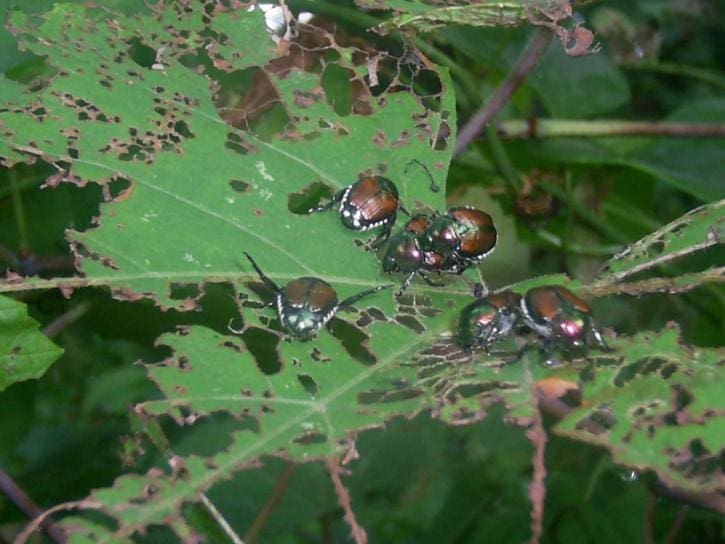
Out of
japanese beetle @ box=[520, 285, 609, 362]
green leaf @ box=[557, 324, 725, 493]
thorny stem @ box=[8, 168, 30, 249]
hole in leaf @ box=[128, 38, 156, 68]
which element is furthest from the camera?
thorny stem @ box=[8, 168, 30, 249]

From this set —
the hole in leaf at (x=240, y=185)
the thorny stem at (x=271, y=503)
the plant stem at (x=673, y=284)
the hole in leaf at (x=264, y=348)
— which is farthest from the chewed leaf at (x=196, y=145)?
the thorny stem at (x=271, y=503)

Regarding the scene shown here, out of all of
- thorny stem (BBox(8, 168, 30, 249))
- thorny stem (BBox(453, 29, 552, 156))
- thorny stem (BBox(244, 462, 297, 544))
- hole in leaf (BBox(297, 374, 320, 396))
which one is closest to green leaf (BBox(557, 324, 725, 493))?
hole in leaf (BBox(297, 374, 320, 396))

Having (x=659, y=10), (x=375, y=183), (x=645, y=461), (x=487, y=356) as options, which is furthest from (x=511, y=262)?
(x=659, y=10)

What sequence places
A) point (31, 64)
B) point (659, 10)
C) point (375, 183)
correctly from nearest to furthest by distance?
point (375, 183) → point (31, 64) → point (659, 10)

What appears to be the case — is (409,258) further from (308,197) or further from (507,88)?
(507,88)

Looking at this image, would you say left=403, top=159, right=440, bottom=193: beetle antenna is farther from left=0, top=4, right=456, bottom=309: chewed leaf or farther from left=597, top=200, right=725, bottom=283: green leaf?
left=597, top=200, right=725, bottom=283: green leaf

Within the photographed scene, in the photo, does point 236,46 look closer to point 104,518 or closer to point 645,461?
point 104,518

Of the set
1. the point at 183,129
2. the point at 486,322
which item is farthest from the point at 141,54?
the point at 486,322
